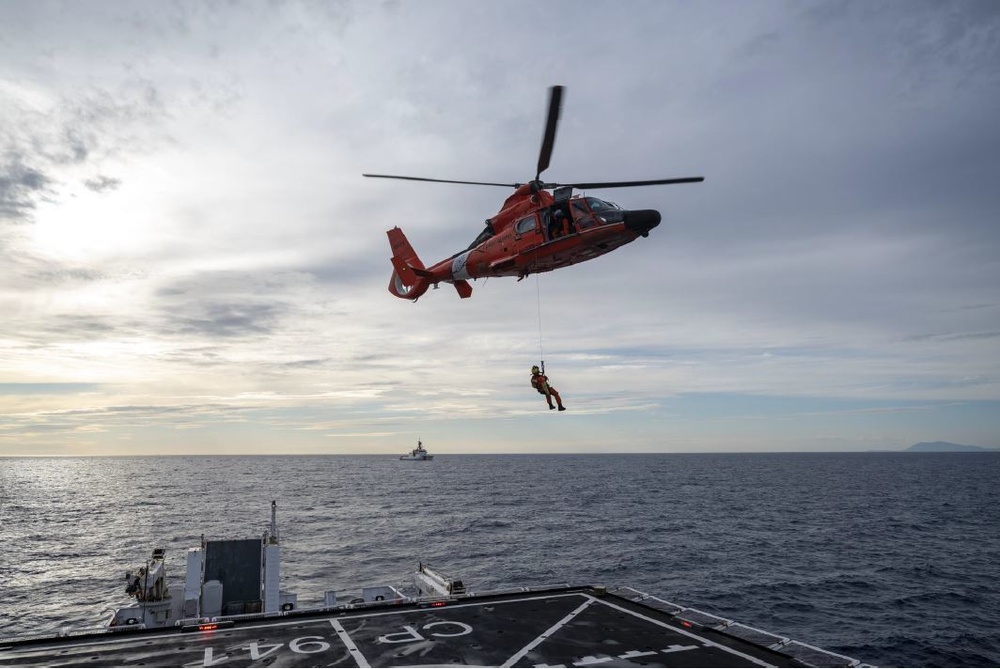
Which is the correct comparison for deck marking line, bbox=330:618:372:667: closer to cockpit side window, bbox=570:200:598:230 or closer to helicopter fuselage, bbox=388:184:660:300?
helicopter fuselage, bbox=388:184:660:300

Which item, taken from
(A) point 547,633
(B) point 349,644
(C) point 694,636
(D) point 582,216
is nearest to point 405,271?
(D) point 582,216

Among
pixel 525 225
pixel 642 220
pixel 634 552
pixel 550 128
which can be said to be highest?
pixel 550 128

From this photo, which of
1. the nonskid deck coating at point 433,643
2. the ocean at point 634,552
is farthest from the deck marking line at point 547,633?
the ocean at point 634,552

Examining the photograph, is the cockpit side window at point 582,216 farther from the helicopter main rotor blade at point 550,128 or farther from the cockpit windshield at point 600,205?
the helicopter main rotor blade at point 550,128

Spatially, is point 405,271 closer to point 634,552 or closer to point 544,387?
point 544,387

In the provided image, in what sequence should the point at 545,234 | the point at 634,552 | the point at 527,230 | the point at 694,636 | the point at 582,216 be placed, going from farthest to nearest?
the point at 634,552 < the point at 527,230 < the point at 545,234 < the point at 582,216 < the point at 694,636

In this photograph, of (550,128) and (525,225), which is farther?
(525,225)

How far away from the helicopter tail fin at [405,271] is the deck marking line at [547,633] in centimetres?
1730

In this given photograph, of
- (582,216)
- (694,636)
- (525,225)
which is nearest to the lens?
(694,636)

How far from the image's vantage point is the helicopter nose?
22.5 m

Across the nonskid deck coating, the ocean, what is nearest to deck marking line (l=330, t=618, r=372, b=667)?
the nonskid deck coating

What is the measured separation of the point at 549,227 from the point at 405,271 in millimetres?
11291

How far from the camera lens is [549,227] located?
24562 mm

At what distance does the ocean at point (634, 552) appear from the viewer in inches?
1599
